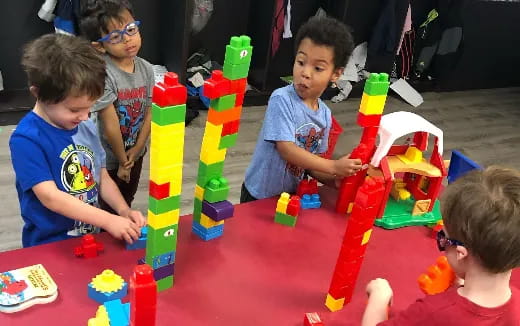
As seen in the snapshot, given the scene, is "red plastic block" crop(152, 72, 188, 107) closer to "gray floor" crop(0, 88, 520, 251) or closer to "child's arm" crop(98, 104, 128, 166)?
"child's arm" crop(98, 104, 128, 166)

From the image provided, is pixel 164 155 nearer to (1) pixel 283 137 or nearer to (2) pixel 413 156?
(1) pixel 283 137

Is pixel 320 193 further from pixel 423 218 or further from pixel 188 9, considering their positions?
pixel 188 9

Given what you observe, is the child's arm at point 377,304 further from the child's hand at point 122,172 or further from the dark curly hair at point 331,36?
the child's hand at point 122,172

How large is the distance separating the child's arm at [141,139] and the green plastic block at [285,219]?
A: 59 cm

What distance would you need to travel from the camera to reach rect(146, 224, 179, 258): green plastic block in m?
0.97

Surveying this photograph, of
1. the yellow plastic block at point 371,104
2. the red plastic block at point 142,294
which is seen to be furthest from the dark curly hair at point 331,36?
the red plastic block at point 142,294

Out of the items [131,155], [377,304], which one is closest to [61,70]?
[131,155]

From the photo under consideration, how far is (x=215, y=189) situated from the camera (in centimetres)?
113

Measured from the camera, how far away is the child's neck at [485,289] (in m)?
0.81

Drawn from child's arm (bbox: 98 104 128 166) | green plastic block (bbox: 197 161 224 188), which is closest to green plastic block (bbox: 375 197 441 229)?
green plastic block (bbox: 197 161 224 188)

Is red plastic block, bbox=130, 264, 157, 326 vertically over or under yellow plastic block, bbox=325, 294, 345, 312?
over

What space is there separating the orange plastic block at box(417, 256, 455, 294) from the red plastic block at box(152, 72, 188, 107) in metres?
0.61

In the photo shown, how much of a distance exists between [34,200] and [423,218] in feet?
3.04

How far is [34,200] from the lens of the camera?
1117mm
